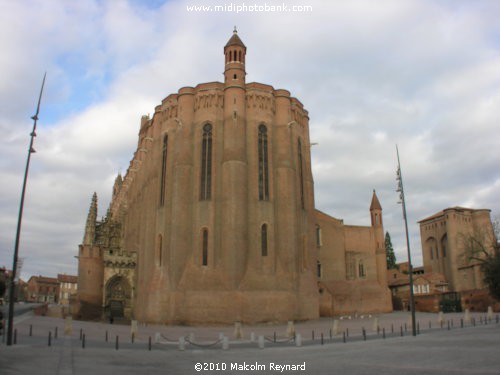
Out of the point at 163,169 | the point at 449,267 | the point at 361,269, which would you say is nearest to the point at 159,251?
the point at 163,169

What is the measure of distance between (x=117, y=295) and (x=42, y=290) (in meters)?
107

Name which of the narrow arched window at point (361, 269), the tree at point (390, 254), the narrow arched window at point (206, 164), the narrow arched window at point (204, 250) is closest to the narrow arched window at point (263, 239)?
the narrow arched window at point (204, 250)

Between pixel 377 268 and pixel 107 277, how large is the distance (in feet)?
105

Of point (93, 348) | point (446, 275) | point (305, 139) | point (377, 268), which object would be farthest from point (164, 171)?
point (446, 275)

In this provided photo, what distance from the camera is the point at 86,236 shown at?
53469 mm

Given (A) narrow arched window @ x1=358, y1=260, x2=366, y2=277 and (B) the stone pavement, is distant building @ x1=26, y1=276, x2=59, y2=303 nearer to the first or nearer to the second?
(A) narrow arched window @ x1=358, y1=260, x2=366, y2=277

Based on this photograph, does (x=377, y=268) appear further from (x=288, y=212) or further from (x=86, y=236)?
(x=86, y=236)

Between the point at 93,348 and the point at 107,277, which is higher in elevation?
the point at 107,277

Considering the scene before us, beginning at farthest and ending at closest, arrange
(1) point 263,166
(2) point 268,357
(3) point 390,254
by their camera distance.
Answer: (3) point 390,254 → (1) point 263,166 → (2) point 268,357

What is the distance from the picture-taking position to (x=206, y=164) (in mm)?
40688

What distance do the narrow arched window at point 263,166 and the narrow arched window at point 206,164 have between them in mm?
4551

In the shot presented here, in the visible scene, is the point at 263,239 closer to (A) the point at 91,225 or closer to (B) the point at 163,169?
(B) the point at 163,169

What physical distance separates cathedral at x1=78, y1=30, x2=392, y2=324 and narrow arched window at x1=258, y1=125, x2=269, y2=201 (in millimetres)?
92

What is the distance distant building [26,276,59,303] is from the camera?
14025cm
